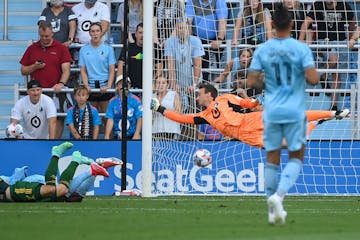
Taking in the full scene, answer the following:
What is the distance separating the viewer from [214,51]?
60.5 feet

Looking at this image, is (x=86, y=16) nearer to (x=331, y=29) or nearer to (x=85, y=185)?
(x=331, y=29)

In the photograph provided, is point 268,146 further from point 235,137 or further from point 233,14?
point 233,14

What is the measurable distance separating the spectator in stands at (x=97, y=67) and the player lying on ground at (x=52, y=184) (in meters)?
4.95

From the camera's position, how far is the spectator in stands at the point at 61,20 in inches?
794

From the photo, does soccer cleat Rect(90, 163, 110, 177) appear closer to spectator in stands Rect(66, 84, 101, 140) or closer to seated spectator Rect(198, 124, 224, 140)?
seated spectator Rect(198, 124, 224, 140)

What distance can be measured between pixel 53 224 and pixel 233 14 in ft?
28.2

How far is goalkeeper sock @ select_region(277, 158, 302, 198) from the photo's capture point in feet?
34.0

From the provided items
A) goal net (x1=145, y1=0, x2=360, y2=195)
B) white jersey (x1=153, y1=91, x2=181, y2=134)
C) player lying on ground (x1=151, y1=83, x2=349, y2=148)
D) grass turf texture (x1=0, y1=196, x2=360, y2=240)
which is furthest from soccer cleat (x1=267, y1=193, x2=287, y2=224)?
white jersey (x1=153, y1=91, x2=181, y2=134)

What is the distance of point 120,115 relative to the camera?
61.7ft

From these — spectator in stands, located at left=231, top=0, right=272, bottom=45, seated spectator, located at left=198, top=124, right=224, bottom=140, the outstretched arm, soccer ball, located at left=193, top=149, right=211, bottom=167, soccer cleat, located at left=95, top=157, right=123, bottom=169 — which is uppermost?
spectator in stands, located at left=231, top=0, right=272, bottom=45

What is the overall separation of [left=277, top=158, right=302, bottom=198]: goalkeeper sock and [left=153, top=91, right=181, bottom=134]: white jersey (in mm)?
6422

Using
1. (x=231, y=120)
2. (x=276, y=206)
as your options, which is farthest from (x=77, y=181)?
(x=276, y=206)

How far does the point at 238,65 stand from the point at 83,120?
9.71 feet

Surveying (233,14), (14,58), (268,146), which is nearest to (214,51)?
(233,14)
